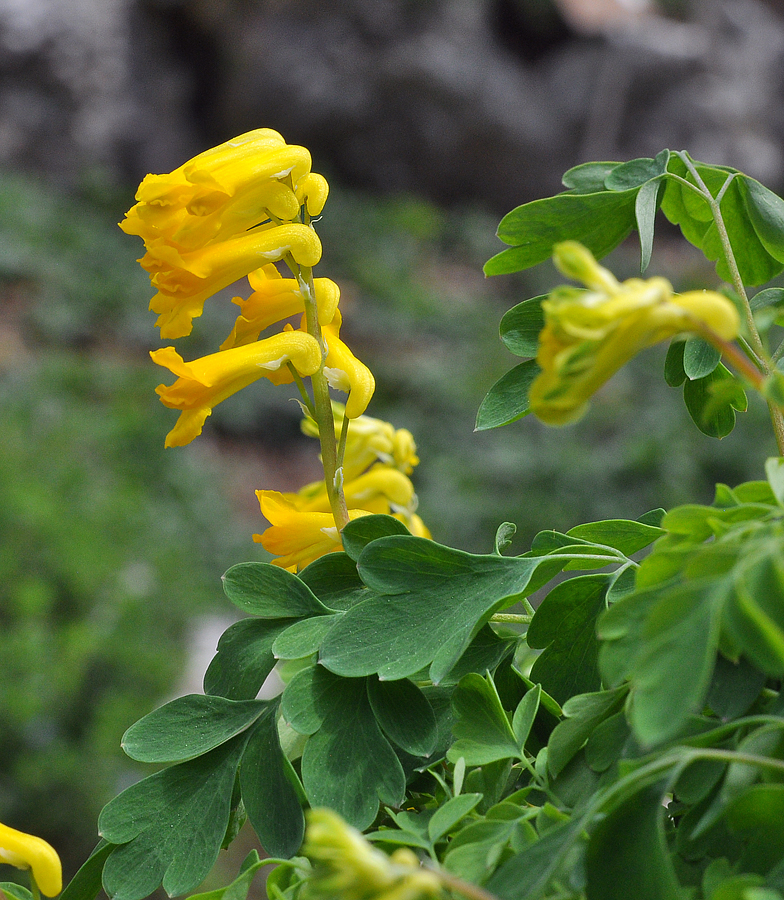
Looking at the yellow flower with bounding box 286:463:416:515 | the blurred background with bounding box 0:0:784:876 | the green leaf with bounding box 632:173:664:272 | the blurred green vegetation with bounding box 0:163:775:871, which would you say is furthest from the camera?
the blurred background with bounding box 0:0:784:876

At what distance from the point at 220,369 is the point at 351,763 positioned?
222 mm

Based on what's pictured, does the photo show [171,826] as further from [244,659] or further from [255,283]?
[255,283]

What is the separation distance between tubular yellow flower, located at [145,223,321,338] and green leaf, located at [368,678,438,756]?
217mm

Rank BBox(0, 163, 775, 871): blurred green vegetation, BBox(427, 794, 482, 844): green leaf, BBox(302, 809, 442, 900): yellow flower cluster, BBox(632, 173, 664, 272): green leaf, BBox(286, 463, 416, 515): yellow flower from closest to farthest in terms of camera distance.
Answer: BBox(302, 809, 442, 900): yellow flower cluster, BBox(427, 794, 482, 844): green leaf, BBox(632, 173, 664, 272): green leaf, BBox(286, 463, 416, 515): yellow flower, BBox(0, 163, 775, 871): blurred green vegetation

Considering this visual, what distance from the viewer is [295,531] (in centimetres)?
48

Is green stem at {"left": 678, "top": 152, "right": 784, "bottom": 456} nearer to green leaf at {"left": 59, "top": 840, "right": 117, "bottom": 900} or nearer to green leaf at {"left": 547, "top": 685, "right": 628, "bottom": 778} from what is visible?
green leaf at {"left": 547, "top": 685, "right": 628, "bottom": 778}

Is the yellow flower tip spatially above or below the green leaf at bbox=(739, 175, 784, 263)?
below

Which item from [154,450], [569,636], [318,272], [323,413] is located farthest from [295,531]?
[318,272]

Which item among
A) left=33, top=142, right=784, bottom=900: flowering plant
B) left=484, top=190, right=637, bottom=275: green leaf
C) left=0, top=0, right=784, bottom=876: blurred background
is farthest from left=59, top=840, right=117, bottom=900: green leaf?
left=0, top=0, right=784, bottom=876: blurred background

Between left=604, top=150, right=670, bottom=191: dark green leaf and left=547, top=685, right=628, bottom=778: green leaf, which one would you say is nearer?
left=547, top=685, right=628, bottom=778: green leaf

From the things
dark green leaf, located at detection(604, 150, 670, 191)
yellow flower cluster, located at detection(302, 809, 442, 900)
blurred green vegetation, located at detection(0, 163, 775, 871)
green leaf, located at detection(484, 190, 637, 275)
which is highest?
dark green leaf, located at detection(604, 150, 670, 191)

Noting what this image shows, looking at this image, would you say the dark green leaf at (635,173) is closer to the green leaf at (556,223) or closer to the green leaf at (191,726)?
the green leaf at (556,223)

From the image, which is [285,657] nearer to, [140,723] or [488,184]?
[140,723]

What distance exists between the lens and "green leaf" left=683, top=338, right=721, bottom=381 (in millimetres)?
431
